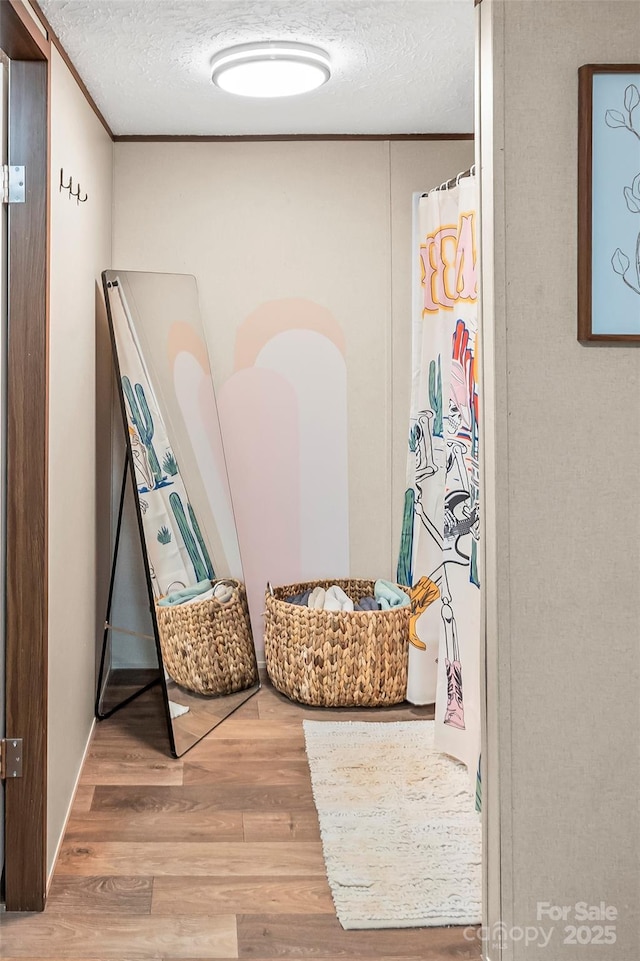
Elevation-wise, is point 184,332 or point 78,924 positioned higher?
point 184,332

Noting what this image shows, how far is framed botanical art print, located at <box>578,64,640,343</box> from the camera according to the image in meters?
1.70

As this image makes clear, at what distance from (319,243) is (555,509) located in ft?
7.80

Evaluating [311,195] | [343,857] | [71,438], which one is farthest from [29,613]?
[311,195]

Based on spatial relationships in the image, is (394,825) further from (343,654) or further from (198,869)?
(343,654)

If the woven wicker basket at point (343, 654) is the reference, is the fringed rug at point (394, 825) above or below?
below

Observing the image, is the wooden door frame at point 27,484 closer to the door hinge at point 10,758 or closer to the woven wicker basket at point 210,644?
the door hinge at point 10,758

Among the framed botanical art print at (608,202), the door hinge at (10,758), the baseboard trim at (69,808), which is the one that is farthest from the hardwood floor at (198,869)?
the framed botanical art print at (608,202)

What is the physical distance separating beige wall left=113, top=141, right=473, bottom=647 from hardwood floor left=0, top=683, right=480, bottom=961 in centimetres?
127

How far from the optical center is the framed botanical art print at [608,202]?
1698 millimetres

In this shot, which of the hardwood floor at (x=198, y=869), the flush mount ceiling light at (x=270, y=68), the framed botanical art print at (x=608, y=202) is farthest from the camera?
the flush mount ceiling light at (x=270, y=68)

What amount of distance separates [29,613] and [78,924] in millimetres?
758

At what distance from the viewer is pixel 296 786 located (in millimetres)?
2752

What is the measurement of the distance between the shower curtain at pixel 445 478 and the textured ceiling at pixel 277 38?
38 cm

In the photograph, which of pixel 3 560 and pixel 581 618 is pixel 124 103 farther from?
pixel 581 618
